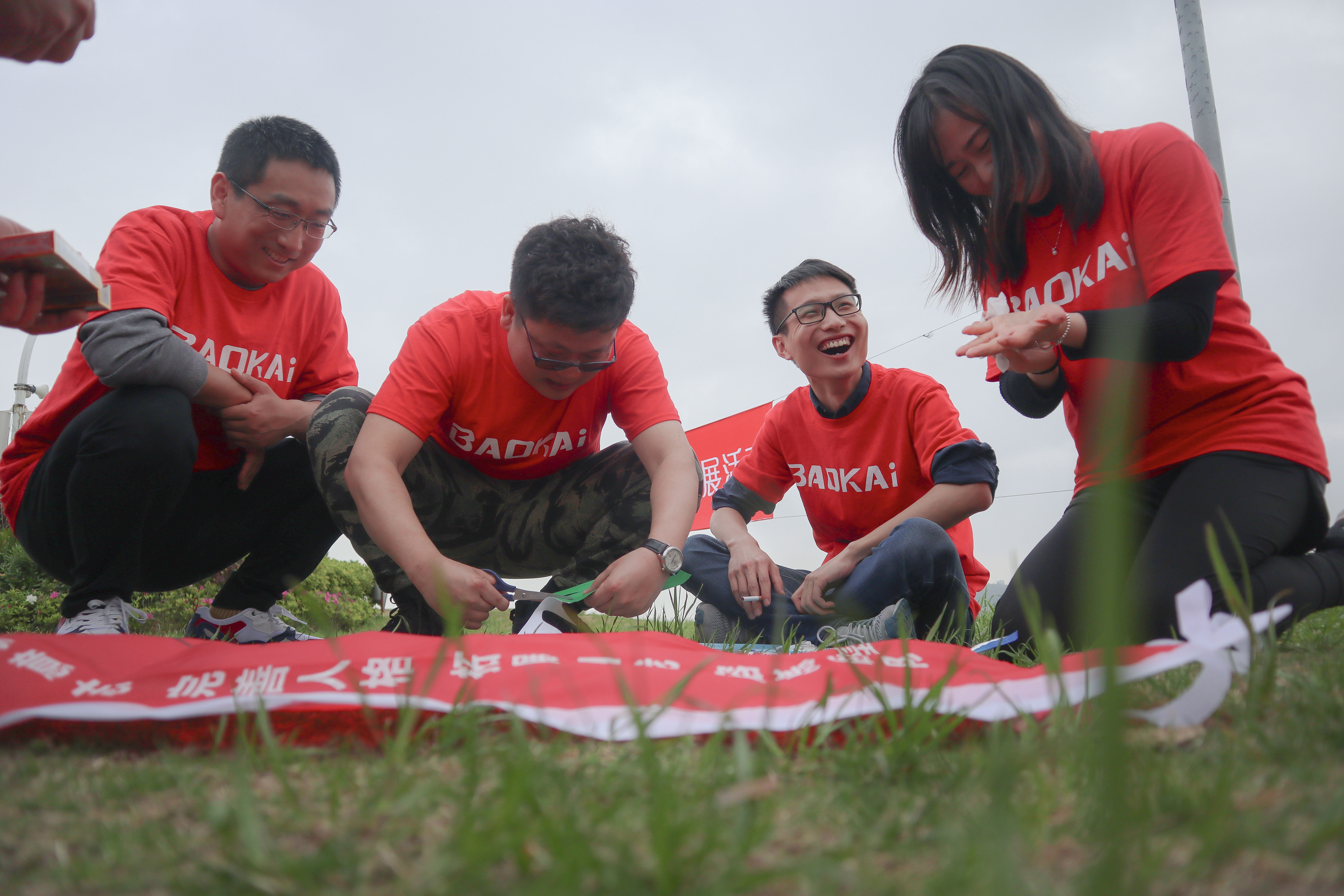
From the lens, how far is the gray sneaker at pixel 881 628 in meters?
2.11

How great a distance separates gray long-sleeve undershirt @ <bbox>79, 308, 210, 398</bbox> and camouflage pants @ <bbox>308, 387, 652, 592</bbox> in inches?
16.5

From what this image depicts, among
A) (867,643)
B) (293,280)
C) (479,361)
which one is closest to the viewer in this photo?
(867,643)

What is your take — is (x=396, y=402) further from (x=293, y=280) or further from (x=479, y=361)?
(x=293, y=280)

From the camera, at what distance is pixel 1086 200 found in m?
1.94

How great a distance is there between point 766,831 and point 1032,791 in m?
0.29

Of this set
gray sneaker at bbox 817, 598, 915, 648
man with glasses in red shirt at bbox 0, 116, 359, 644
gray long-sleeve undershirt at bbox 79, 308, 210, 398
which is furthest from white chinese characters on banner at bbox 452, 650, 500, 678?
gray long-sleeve undershirt at bbox 79, 308, 210, 398

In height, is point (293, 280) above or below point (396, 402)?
above

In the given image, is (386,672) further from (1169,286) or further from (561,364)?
(1169,286)

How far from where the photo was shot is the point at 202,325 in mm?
2303

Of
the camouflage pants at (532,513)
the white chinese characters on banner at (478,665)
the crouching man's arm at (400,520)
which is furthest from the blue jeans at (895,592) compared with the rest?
the white chinese characters on banner at (478,665)

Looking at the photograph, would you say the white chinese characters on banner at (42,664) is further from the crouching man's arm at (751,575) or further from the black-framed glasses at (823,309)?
the black-framed glasses at (823,309)

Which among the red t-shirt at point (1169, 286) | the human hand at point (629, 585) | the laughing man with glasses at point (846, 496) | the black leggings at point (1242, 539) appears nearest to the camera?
the black leggings at point (1242, 539)

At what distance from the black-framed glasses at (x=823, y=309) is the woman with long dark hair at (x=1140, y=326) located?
1.72ft

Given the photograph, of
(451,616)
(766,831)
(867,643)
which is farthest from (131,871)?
(867,643)
